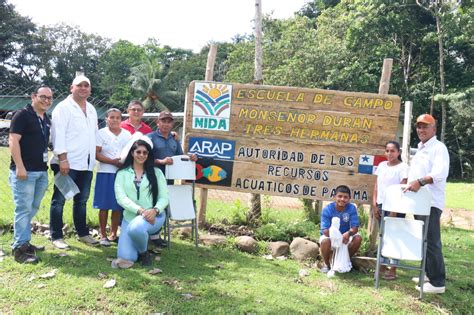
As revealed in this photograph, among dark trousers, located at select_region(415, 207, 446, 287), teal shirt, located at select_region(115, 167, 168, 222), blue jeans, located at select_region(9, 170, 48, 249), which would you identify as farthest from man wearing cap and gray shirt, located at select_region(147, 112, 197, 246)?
dark trousers, located at select_region(415, 207, 446, 287)

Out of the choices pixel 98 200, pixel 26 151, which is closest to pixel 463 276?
pixel 98 200

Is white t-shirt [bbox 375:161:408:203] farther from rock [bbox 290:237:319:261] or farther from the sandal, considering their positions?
rock [bbox 290:237:319:261]

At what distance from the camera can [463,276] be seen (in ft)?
16.9

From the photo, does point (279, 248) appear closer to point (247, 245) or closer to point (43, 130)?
point (247, 245)

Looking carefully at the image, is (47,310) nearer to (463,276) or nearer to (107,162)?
(107,162)

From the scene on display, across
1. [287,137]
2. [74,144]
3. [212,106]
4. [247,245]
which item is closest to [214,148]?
[212,106]

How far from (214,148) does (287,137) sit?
103cm

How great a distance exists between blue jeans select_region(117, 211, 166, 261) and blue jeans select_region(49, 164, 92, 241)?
729 mm

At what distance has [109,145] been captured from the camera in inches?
194

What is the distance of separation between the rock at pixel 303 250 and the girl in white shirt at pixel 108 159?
220cm

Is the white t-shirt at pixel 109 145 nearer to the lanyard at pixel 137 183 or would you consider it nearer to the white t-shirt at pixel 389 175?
the lanyard at pixel 137 183

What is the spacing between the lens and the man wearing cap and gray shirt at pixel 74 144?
14.9ft

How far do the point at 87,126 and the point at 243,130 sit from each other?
2.13 m

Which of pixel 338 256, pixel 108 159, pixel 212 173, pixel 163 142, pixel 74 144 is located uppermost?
pixel 163 142
